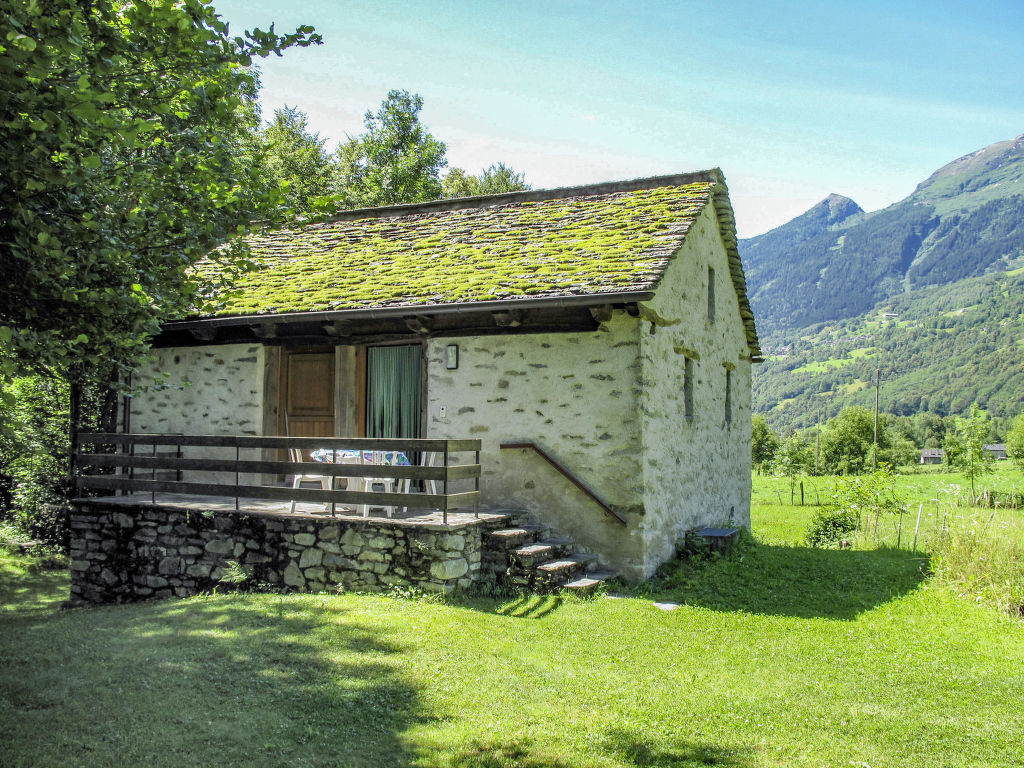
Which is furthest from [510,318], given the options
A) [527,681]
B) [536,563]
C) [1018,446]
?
[1018,446]

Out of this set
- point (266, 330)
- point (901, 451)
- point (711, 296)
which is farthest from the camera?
point (901, 451)

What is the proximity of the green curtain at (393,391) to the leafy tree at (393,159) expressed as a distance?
623 inches

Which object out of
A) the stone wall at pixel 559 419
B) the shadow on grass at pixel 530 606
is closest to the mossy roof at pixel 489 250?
the stone wall at pixel 559 419

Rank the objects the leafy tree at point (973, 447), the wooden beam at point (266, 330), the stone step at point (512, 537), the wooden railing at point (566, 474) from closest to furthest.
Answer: the stone step at point (512, 537)
the wooden railing at point (566, 474)
the wooden beam at point (266, 330)
the leafy tree at point (973, 447)

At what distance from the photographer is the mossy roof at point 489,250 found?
8953 millimetres

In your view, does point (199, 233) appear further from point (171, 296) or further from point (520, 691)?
point (520, 691)

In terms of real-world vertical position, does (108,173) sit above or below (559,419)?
above

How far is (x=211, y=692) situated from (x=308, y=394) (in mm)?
6517

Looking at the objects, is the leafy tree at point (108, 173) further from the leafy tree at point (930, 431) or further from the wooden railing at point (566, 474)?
Result: the leafy tree at point (930, 431)

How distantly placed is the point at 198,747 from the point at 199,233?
432cm

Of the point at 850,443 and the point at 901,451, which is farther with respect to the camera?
the point at 901,451

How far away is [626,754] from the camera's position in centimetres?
417

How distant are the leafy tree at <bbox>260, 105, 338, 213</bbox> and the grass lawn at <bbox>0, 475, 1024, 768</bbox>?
1819 centimetres

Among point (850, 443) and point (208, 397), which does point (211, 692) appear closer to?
point (208, 397)
